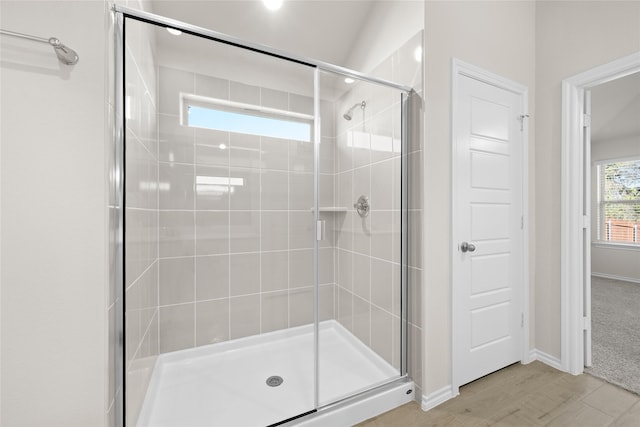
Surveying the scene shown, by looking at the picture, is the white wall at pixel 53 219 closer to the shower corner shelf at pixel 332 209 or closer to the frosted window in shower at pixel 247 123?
the frosted window in shower at pixel 247 123

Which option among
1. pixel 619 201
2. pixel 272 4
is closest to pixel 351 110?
pixel 272 4

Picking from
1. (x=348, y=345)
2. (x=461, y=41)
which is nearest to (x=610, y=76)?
(x=461, y=41)

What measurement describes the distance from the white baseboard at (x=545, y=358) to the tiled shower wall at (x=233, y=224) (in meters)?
1.69

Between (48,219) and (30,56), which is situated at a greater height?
(30,56)

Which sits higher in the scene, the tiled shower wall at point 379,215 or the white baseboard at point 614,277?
the tiled shower wall at point 379,215

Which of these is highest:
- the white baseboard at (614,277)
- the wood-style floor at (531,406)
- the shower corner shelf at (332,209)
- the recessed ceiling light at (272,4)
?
the recessed ceiling light at (272,4)

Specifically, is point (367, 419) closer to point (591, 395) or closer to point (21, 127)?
point (591, 395)

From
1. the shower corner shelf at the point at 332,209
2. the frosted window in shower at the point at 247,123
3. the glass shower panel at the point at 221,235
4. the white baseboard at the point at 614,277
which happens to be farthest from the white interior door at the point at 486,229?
the white baseboard at the point at 614,277

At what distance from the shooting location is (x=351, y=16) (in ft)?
7.09

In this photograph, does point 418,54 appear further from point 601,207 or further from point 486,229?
point 601,207

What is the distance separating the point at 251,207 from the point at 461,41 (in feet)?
6.17

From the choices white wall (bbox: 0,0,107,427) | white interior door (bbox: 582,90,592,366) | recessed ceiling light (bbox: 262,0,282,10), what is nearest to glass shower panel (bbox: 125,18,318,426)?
white wall (bbox: 0,0,107,427)

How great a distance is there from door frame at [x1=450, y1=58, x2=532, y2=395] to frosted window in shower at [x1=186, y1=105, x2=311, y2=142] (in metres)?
0.98

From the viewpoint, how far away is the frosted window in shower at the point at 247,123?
6.22 feet
